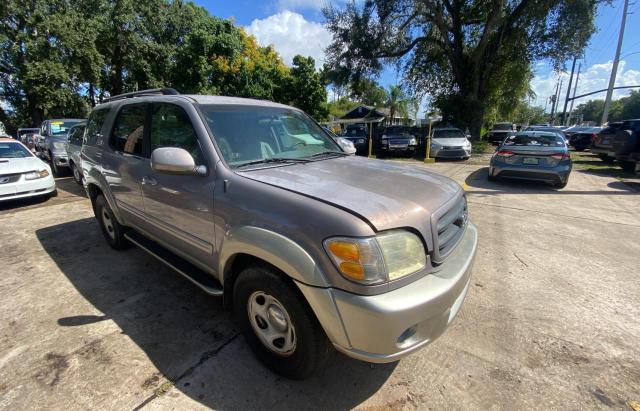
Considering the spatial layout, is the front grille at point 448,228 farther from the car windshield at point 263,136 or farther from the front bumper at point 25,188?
the front bumper at point 25,188

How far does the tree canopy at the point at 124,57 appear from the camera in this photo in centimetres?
1962

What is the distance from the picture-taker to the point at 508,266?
3.87 meters

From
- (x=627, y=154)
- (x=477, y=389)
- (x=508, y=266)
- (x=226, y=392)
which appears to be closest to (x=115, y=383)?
(x=226, y=392)

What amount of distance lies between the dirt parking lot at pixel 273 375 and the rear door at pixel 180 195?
698 mm

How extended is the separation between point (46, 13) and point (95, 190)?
24047 mm

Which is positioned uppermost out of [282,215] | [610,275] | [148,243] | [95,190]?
[282,215]

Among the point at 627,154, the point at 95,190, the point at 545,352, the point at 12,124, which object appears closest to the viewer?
the point at 545,352

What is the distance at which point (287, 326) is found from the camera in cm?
210

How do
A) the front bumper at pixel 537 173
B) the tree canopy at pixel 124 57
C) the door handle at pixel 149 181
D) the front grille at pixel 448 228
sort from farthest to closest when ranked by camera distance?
the tree canopy at pixel 124 57, the front bumper at pixel 537 173, the door handle at pixel 149 181, the front grille at pixel 448 228

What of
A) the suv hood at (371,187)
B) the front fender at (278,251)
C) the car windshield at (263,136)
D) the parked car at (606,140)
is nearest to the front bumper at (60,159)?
the car windshield at (263,136)

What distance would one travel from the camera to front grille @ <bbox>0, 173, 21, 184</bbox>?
21.5ft

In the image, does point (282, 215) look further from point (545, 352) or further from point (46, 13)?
Answer: point (46, 13)

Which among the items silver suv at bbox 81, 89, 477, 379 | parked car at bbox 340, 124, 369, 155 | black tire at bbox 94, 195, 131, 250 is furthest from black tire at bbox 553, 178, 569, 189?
parked car at bbox 340, 124, 369, 155

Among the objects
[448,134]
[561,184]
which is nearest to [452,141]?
[448,134]
